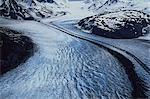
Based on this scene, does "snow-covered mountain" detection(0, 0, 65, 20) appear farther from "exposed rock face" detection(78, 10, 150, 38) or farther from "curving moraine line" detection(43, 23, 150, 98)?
"curving moraine line" detection(43, 23, 150, 98)

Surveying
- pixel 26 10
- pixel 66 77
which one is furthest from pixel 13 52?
pixel 26 10

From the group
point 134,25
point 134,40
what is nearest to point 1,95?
point 134,40

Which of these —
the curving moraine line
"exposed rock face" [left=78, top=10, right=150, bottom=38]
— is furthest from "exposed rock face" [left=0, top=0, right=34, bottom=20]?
the curving moraine line

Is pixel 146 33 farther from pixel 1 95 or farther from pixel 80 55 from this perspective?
pixel 1 95

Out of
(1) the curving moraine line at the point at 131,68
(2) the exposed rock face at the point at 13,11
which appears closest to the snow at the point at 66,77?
(1) the curving moraine line at the point at 131,68

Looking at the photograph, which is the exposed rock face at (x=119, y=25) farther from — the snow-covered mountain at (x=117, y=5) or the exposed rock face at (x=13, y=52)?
the snow-covered mountain at (x=117, y=5)

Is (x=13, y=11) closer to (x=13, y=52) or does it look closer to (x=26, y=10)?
(x=26, y=10)
